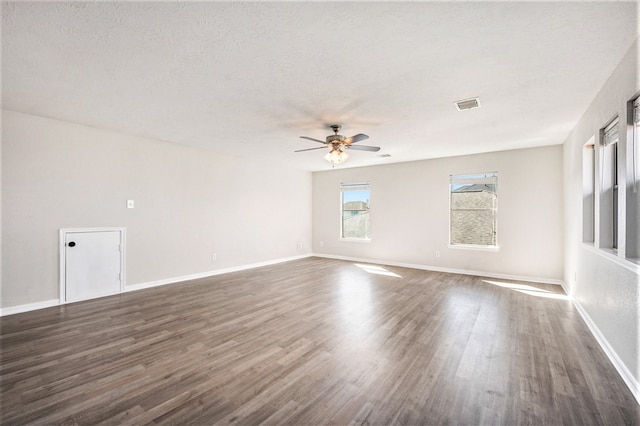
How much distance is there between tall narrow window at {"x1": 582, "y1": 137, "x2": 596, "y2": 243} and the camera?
3456 mm

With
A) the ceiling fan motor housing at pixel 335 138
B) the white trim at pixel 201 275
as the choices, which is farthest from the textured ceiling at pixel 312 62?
the white trim at pixel 201 275

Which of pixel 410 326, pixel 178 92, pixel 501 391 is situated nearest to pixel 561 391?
pixel 501 391

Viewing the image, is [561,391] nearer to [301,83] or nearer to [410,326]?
[410,326]

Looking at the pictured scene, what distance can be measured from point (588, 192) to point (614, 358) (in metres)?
2.04

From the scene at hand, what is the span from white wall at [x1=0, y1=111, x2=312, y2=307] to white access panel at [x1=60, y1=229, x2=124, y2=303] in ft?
0.37

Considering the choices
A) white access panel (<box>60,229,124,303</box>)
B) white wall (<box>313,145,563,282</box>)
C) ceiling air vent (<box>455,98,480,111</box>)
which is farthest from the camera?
white wall (<box>313,145,563,282</box>)

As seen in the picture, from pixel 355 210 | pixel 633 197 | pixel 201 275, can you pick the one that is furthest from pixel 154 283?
pixel 633 197

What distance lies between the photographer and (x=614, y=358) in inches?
94.0

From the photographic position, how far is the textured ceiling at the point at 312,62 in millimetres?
1812

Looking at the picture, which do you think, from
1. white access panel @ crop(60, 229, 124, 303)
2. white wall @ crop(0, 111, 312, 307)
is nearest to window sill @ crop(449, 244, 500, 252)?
white wall @ crop(0, 111, 312, 307)

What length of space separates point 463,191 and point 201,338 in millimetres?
5688

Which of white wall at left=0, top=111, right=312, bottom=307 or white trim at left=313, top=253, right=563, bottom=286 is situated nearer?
white wall at left=0, top=111, right=312, bottom=307

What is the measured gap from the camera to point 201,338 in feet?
9.43

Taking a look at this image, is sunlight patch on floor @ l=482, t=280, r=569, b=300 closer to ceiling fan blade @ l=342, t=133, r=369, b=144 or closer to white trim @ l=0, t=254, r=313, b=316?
ceiling fan blade @ l=342, t=133, r=369, b=144
